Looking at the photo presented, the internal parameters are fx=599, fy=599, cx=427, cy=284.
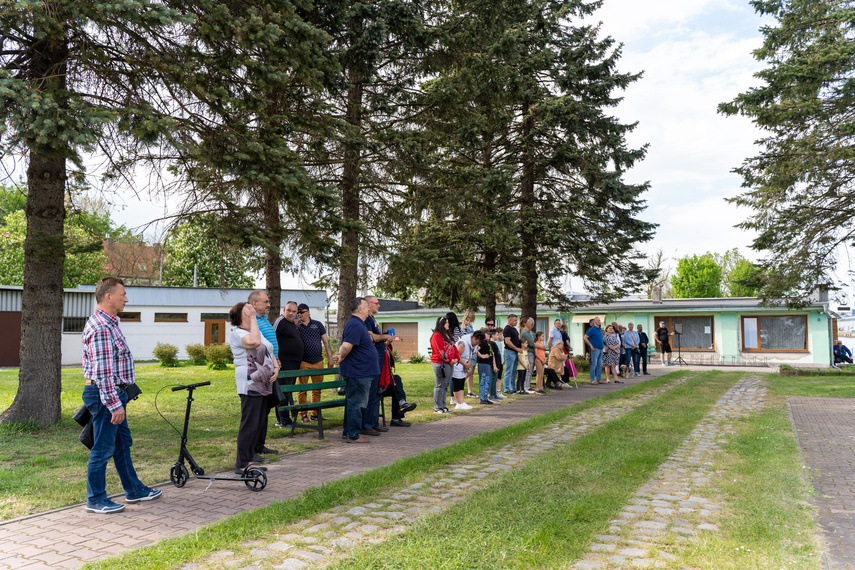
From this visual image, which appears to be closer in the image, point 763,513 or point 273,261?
point 763,513

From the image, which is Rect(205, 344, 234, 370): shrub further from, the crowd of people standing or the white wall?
the crowd of people standing

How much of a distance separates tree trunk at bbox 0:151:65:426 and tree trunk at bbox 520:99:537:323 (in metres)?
12.0

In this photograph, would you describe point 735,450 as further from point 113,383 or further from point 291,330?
point 113,383

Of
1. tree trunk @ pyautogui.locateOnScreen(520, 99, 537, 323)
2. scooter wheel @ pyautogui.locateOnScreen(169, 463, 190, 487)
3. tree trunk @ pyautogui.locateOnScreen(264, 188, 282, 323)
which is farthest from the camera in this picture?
tree trunk @ pyautogui.locateOnScreen(520, 99, 537, 323)

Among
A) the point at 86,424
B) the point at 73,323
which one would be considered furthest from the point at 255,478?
the point at 73,323

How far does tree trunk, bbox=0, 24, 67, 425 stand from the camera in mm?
8930

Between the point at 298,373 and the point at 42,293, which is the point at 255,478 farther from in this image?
the point at 42,293

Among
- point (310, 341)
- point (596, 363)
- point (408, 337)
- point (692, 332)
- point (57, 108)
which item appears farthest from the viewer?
point (408, 337)

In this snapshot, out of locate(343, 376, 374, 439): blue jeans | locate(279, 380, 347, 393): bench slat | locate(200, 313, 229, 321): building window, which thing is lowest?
locate(343, 376, 374, 439): blue jeans

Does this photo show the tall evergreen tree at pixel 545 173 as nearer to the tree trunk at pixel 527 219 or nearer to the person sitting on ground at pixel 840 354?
the tree trunk at pixel 527 219

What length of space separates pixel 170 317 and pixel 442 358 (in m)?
31.7

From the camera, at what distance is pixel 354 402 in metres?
8.59

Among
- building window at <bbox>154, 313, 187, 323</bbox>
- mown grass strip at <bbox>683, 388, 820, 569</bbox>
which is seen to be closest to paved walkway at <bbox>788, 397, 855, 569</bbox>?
mown grass strip at <bbox>683, 388, 820, 569</bbox>

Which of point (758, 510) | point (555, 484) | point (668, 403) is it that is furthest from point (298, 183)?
point (668, 403)
